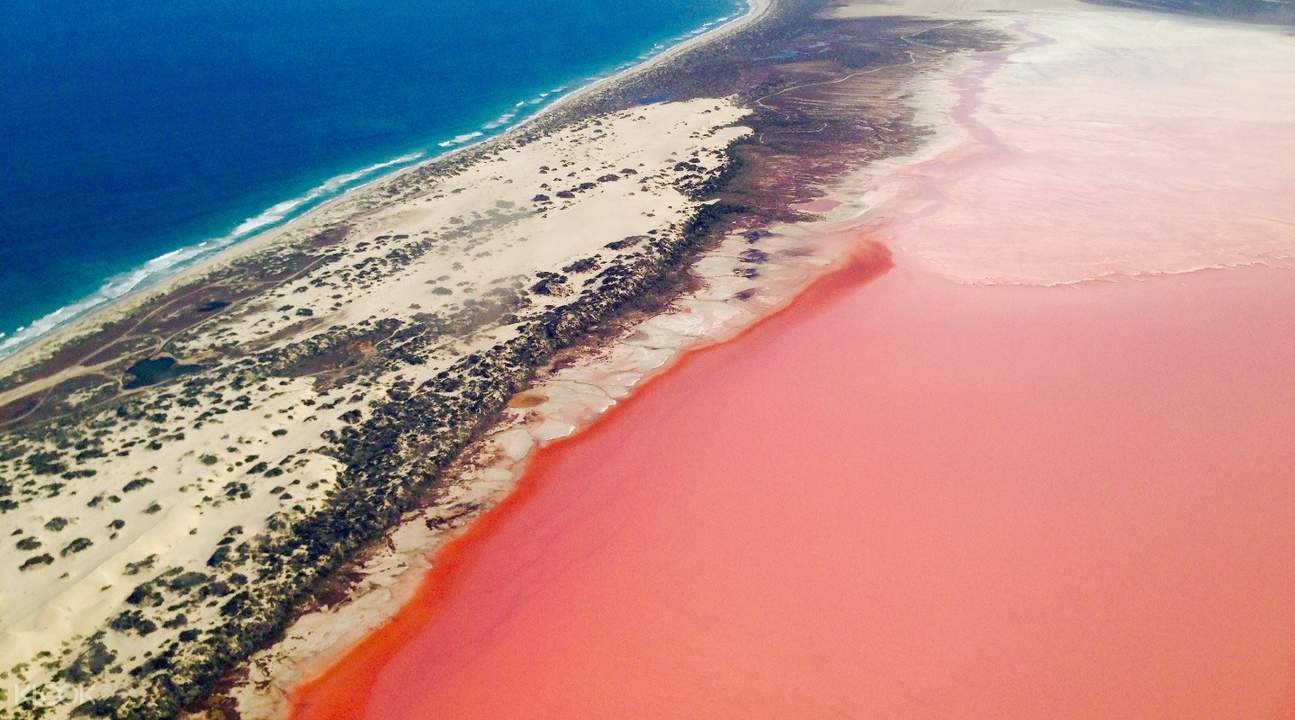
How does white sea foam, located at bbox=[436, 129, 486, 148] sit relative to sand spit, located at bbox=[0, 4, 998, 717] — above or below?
above

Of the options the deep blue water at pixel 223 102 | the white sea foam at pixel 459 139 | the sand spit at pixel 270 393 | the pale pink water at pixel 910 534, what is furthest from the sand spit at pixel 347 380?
the deep blue water at pixel 223 102

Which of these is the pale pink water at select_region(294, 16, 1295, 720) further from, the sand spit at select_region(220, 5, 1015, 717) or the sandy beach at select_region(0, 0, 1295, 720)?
the sand spit at select_region(220, 5, 1015, 717)

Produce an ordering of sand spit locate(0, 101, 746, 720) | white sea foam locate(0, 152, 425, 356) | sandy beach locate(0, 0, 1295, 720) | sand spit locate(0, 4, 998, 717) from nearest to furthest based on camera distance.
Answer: sandy beach locate(0, 0, 1295, 720), sand spit locate(0, 4, 998, 717), sand spit locate(0, 101, 746, 720), white sea foam locate(0, 152, 425, 356)

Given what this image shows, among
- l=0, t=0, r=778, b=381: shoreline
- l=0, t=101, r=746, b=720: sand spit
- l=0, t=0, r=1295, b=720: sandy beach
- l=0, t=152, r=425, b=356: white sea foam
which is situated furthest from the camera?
l=0, t=152, r=425, b=356: white sea foam

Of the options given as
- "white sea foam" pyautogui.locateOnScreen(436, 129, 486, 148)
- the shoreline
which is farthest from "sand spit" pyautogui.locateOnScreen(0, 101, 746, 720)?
"white sea foam" pyautogui.locateOnScreen(436, 129, 486, 148)

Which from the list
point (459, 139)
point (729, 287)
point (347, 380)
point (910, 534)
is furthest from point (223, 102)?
point (910, 534)

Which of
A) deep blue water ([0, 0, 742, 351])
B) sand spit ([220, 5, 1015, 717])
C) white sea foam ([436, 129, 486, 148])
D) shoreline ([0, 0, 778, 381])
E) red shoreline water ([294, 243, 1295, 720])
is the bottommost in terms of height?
red shoreline water ([294, 243, 1295, 720])

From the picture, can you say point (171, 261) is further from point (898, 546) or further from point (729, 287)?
point (898, 546)

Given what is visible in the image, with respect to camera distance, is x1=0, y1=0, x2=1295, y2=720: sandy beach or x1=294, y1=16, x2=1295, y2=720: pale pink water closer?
x1=294, y1=16, x2=1295, y2=720: pale pink water

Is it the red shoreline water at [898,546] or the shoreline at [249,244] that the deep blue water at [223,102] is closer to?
the shoreline at [249,244]
